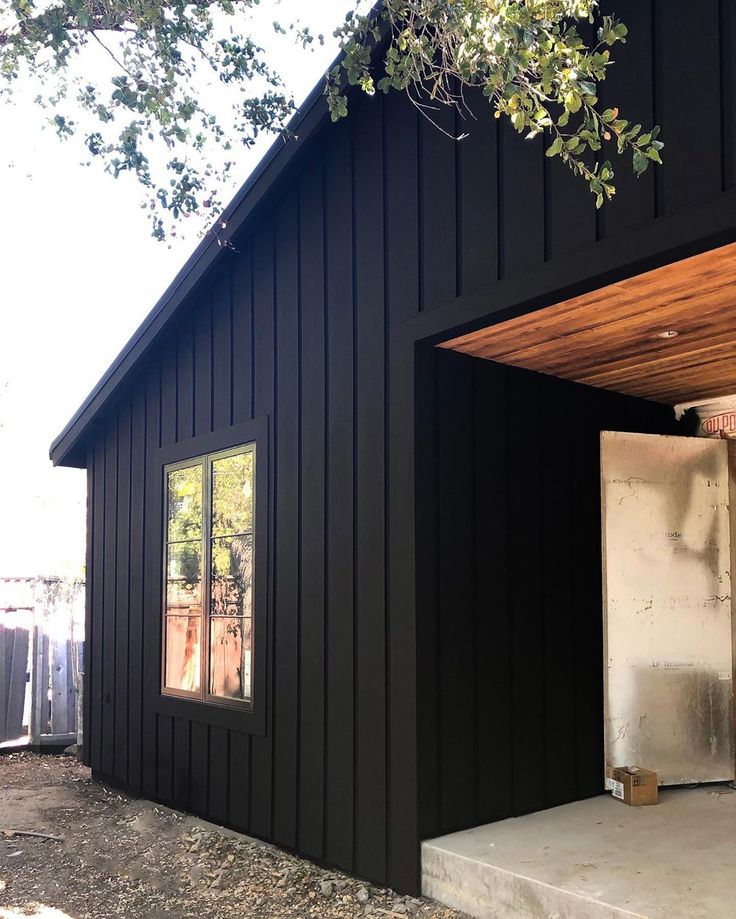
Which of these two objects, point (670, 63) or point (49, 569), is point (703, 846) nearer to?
point (670, 63)

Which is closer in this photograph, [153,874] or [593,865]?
[593,865]

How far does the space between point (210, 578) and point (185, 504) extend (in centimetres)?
60

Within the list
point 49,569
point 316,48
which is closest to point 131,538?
point 316,48

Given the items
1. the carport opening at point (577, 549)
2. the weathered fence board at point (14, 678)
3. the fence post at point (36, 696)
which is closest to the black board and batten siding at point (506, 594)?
the carport opening at point (577, 549)

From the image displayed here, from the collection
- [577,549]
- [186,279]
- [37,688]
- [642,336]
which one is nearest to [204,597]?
[186,279]

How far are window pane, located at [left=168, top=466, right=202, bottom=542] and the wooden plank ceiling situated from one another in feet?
7.53

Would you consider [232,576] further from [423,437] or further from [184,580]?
[423,437]

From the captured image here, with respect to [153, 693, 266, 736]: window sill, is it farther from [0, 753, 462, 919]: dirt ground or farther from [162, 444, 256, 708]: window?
[0, 753, 462, 919]: dirt ground

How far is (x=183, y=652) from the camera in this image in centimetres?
589

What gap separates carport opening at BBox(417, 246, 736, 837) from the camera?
4.08 m

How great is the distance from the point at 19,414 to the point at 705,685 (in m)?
28.1

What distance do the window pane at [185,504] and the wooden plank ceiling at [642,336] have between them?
2.29 m

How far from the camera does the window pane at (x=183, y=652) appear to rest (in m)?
5.75

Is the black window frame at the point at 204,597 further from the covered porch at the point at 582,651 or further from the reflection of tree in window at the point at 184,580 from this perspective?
the covered porch at the point at 582,651
